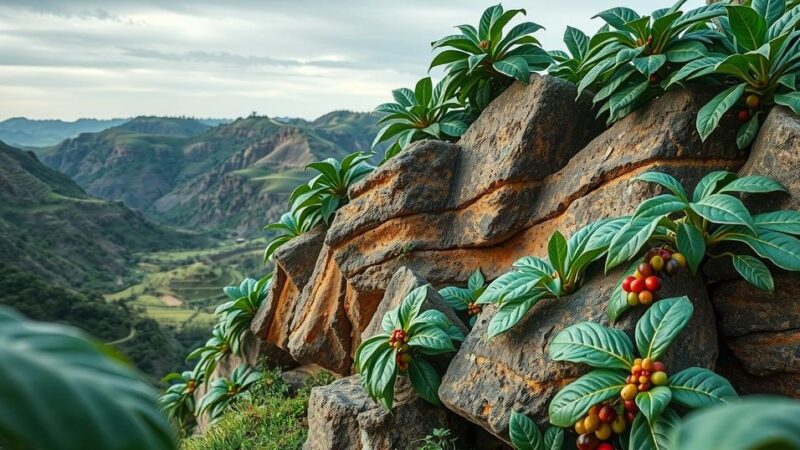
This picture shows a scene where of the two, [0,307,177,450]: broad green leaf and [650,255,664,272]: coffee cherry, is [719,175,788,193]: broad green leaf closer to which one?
[650,255,664,272]: coffee cherry

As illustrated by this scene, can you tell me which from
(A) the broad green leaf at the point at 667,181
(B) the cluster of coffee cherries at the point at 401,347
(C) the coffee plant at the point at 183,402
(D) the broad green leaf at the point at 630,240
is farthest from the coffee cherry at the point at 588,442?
(C) the coffee plant at the point at 183,402

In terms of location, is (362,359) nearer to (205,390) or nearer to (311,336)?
(311,336)

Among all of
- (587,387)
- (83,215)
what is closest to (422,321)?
(587,387)

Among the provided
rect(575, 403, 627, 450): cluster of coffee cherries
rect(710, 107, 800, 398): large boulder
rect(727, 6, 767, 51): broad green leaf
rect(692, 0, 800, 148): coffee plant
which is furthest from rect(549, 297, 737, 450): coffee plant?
rect(727, 6, 767, 51): broad green leaf

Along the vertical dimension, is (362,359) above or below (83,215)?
above

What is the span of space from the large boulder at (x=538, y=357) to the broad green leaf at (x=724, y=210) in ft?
1.55

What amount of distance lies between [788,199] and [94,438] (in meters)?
4.04

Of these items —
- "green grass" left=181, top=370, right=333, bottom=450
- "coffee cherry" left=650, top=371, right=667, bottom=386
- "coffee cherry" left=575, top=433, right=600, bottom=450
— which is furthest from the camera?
"green grass" left=181, top=370, right=333, bottom=450

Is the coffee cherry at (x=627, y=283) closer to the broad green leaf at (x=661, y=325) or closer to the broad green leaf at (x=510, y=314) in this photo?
the broad green leaf at (x=661, y=325)

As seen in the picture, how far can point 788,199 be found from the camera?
3.75 m

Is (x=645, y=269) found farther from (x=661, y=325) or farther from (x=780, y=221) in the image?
(x=780, y=221)

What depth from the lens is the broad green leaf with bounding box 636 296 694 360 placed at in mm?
3322

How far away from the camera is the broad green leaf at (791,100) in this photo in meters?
3.71

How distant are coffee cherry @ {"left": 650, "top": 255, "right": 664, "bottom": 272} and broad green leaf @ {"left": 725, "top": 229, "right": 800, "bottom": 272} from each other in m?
0.47
